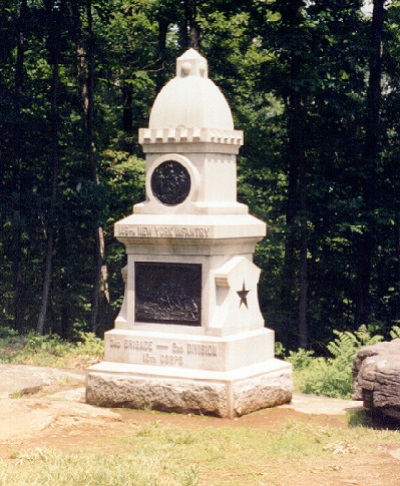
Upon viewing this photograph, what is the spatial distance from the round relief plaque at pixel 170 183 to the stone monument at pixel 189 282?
0.04ft

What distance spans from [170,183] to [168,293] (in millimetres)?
1336

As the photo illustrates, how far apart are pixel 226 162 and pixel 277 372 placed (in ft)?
8.71

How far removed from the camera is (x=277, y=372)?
37.1 feet

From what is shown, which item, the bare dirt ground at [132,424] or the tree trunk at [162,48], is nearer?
the bare dirt ground at [132,424]

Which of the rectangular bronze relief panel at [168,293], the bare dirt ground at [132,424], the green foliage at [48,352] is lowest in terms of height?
the green foliage at [48,352]

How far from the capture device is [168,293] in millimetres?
11305

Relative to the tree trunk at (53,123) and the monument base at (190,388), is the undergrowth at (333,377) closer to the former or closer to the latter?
the monument base at (190,388)

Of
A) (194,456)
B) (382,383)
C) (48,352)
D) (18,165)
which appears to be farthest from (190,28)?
(194,456)

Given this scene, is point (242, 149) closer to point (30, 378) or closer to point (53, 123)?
point (53, 123)

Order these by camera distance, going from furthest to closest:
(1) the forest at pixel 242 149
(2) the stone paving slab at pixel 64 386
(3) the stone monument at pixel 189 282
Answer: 1. (1) the forest at pixel 242 149
2. (2) the stone paving slab at pixel 64 386
3. (3) the stone monument at pixel 189 282

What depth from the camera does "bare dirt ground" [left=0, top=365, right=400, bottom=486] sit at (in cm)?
780

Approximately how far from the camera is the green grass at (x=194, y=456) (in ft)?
23.6

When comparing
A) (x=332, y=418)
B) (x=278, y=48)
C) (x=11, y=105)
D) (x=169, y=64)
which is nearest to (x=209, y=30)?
(x=169, y=64)

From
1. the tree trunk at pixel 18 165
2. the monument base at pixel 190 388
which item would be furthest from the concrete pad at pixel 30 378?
the tree trunk at pixel 18 165
